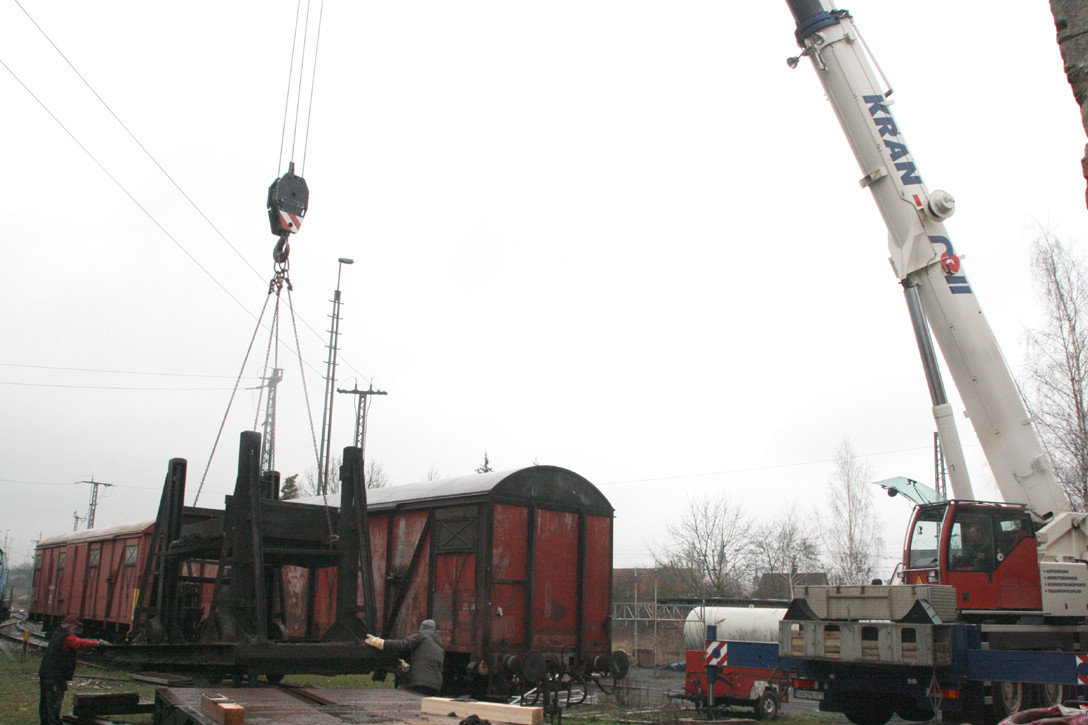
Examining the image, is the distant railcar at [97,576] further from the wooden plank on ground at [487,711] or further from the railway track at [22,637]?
the wooden plank on ground at [487,711]

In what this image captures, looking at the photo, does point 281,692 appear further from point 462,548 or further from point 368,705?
point 462,548

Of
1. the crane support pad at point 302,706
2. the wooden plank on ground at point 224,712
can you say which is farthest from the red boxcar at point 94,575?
the wooden plank on ground at point 224,712

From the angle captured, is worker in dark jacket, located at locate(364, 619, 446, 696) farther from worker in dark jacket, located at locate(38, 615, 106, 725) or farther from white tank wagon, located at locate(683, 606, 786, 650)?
white tank wagon, located at locate(683, 606, 786, 650)

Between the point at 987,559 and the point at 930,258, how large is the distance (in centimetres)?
416

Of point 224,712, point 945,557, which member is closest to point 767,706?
point 945,557

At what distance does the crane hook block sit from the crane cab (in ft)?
27.0

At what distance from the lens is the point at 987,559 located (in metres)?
9.80

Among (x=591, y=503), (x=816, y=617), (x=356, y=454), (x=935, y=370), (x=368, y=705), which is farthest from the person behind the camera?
(x=591, y=503)

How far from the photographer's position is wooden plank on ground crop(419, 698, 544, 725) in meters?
5.08

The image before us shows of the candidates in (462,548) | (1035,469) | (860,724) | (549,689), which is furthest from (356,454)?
(1035,469)

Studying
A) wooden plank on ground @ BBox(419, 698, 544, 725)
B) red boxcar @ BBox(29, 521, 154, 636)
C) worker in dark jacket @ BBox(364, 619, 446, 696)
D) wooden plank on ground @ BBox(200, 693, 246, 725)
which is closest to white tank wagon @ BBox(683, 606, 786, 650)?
red boxcar @ BBox(29, 521, 154, 636)

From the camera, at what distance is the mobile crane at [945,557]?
8875 millimetres

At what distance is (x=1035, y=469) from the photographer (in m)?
10.7

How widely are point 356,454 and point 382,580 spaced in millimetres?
6115
